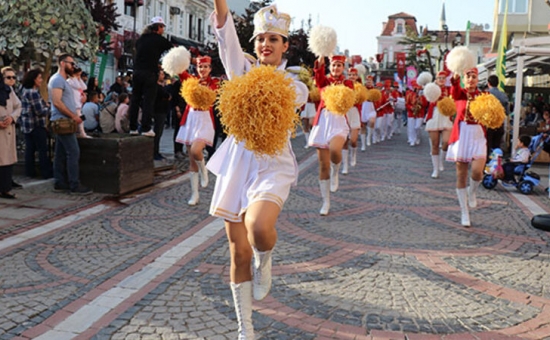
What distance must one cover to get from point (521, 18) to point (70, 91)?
112ft

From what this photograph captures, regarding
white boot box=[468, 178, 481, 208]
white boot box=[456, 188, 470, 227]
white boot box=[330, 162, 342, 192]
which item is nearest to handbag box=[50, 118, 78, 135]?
white boot box=[330, 162, 342, 192]

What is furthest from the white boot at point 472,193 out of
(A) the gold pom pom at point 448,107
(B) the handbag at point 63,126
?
(B) the handbag at point 63,126

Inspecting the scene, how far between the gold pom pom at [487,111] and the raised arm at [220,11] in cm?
416

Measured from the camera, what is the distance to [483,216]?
7.37 m

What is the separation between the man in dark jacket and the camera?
8.65 metres

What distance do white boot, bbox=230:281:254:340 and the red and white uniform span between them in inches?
167

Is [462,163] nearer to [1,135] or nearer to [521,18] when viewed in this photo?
[1,135]

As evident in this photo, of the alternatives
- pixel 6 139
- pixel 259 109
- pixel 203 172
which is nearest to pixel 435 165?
pixel 203 172

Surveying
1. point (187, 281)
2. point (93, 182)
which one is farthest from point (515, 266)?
point (93, 182)

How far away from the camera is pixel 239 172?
11.0ft

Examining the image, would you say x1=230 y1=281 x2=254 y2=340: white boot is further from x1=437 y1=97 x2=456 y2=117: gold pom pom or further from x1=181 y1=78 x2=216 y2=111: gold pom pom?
x1=437 y1=97 x2=456 y2=117: gold pom pom

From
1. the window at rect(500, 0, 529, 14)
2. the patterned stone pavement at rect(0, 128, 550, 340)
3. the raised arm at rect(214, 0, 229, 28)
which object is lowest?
the patterned stone pavement at rect(0, 128, 550, 340)

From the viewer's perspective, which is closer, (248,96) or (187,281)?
(248,96)

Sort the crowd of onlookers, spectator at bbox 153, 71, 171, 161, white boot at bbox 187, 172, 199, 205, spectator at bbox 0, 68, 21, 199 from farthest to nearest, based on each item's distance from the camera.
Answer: spectator at bbox 153, 71, 171, 161 → white boot at bbox 187, 172, 199, 205 → the crowd of onlookers → spectator at bbox 0, 68, 21, 199
